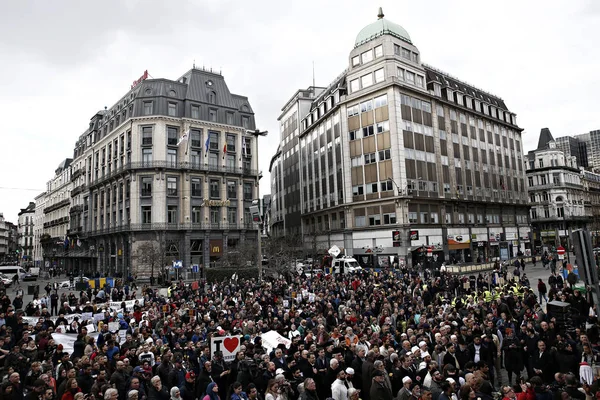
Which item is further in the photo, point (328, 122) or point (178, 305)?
point (328, 122)

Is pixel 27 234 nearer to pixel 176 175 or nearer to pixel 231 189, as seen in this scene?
pixel 176 175

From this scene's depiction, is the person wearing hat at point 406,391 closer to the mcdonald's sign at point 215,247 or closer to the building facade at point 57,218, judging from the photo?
the mcdonald's sign at point 215,247

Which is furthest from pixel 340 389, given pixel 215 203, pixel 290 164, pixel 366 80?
pixel 290 164

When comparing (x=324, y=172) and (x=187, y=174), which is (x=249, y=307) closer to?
(x=187, y=174)

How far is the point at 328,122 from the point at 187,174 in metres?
23.0

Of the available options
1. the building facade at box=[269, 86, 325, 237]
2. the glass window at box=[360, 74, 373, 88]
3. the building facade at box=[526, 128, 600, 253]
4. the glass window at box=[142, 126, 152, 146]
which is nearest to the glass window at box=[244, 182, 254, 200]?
the building facade at box=[269, 86, 325, 237]

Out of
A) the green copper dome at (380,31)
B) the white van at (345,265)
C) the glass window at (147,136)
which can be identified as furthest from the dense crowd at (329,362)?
the green copper dome at (380,31)

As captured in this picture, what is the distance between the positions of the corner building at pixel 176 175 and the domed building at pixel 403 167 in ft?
41.5

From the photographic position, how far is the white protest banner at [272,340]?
43.1 feet

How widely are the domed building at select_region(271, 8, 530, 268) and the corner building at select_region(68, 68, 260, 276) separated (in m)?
12.7

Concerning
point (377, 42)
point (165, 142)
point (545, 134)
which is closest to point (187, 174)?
point (165, 142)

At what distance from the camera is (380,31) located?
54.4 meters

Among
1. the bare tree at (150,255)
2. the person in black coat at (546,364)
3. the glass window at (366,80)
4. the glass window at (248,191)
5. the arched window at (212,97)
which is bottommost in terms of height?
the person in black coat at (546,364)

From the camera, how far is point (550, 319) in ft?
42.6
